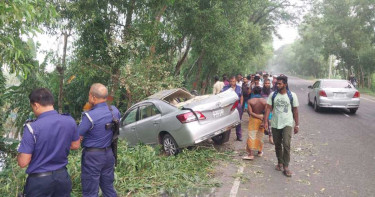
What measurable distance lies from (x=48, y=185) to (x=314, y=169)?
5233 millimetres

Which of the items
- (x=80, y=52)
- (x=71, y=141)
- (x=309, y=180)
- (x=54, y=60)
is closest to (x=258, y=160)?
(x=309, y=180)

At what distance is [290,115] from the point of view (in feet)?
20.1

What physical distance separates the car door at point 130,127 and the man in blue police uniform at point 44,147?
16.6ft

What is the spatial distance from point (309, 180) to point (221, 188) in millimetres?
1705

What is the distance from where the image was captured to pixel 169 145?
7.39 m

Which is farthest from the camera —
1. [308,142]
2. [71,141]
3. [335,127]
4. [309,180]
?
[335,127]

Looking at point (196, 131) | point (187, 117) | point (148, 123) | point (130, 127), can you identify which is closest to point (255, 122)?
point (196, 131)

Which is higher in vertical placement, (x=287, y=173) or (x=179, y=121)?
(x=179, y=121)

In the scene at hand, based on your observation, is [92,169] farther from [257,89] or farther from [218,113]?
[257,89]

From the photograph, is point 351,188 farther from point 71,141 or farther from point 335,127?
point 335,127

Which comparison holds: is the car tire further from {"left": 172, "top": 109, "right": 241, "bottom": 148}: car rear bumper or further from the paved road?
{"left": 172, "top": 109, "right": 241, "bottom": 148}: car rear bumper

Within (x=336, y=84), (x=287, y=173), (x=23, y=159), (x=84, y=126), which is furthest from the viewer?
(x=336, y=84)

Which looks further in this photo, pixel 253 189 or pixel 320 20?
pixel 320 20

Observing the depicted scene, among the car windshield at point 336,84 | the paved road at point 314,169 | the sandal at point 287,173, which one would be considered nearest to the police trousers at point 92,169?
the paved road at point 314,169
